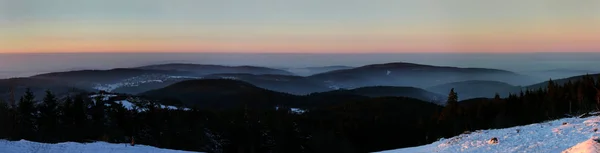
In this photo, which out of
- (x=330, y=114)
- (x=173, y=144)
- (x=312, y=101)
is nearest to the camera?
(x=173, y=144)

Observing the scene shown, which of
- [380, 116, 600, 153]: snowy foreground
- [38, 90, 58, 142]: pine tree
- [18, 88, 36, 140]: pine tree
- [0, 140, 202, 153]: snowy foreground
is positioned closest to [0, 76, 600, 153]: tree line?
[38, 90, 58, 142]: pine tree

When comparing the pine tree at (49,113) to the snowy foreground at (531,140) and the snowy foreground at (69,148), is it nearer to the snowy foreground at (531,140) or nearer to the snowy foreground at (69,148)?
the snowy foreground at (69,148)

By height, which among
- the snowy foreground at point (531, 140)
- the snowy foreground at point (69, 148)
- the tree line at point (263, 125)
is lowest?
the tree line at point (263, 125)

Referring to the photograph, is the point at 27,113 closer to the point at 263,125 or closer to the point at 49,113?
the point at 49,113

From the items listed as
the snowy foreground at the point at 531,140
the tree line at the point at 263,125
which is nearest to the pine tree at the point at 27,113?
the tree line at the point at 263,125

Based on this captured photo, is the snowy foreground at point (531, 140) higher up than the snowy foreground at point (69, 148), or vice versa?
the snowy foreground at point (531, 140)

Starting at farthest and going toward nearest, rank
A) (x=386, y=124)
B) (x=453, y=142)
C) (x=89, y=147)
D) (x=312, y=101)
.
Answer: (x=312, y=101)
(x=386, y=124)
(x=89, y=147)
(x=453, y=142)

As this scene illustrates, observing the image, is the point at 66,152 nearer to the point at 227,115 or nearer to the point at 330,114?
the point at 227,115

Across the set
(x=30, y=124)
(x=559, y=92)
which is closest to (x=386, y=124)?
(x=559, y=92)

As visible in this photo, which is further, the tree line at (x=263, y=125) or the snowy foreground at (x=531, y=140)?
the tree line at (x=263, y=125)

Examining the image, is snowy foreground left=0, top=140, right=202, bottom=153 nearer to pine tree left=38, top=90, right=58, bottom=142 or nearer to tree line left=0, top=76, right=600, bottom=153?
tree line left=0, top=76, right=600, bottom=153

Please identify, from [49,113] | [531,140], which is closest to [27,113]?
[49,113]
